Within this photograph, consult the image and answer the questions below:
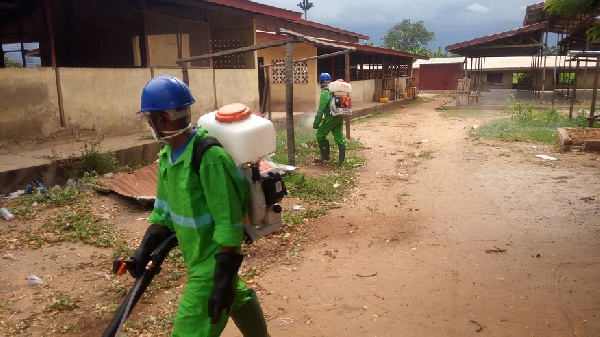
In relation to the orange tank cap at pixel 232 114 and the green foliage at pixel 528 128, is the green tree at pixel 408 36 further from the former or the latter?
the orange tank cap at pixel 232 114

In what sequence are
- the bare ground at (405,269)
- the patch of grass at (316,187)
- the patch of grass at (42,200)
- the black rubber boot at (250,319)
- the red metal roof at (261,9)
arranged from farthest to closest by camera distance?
the red metal roof at (261,9) < the patch of grass at (316,187) < the patch of grass at (42,200) < the bare ground at (405,269) < the black rubber boot at (250,319)

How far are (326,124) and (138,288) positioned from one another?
640 centimetres

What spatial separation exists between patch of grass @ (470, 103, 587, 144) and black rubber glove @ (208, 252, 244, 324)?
10608 millimetres

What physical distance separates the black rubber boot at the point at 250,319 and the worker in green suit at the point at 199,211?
1 cm

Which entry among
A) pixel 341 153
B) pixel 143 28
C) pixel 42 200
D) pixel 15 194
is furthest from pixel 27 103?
pixel 341 153

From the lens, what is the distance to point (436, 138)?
12.1m

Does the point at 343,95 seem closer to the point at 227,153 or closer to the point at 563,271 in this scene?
the point at 563,271

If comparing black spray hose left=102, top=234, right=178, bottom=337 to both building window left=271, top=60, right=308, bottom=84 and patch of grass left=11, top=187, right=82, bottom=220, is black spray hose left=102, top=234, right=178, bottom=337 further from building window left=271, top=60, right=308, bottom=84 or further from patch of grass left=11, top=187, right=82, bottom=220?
building window left=271, top=60, right=308, bottom=84

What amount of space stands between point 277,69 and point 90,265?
13.2m

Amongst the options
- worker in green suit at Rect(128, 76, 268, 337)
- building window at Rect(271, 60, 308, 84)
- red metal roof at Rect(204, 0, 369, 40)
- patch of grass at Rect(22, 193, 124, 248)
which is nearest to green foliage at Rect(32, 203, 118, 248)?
patch of grass at Rect(22, 193, 124, 248)

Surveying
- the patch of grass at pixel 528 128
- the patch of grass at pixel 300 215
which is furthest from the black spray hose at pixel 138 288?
the patch of grass at pixel 528 128

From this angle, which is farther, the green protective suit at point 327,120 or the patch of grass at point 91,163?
the green protective suit at point 327,120

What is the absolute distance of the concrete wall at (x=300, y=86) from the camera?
53.6ft

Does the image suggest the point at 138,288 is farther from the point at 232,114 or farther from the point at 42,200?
the point at 42,200
